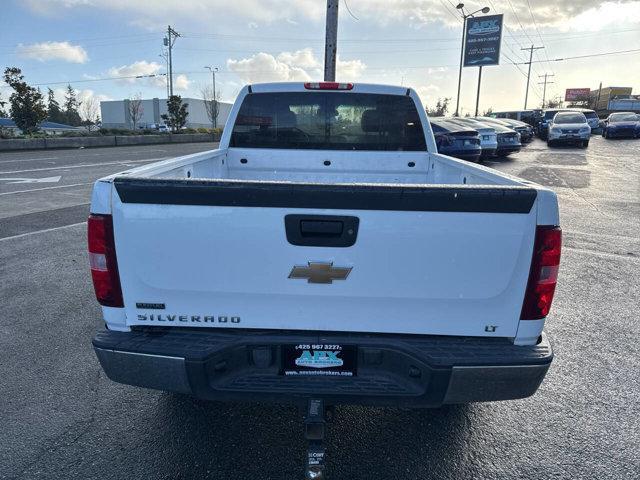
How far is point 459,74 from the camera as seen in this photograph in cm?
4109

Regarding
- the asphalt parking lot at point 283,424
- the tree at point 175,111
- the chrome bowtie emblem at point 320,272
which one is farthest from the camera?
the tree at point 175,111

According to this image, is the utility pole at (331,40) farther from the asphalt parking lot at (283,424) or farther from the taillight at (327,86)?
the asphalt parking lot at (283,424)

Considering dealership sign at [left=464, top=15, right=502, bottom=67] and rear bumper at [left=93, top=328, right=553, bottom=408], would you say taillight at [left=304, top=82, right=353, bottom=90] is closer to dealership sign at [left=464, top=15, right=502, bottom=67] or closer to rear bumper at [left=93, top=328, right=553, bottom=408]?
rear bumper at [left=93, top=328, right=553, bottom=408]

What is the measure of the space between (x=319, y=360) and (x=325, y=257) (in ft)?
1.73

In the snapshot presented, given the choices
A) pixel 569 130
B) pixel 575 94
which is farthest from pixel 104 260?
pixel 575 94

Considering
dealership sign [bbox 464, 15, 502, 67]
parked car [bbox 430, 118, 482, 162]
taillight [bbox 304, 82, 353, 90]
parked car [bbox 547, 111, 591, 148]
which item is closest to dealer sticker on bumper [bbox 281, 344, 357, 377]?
taillight [bbox 304, 82, 353, 90]

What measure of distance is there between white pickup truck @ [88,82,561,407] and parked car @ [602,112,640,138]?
1339 inches

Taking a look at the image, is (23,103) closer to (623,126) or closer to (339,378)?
(339,378)

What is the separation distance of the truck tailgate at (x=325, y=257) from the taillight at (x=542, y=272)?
41 millimetres

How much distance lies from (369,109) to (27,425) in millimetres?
3513

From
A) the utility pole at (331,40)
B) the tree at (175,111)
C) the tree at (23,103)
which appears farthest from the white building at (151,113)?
the utility pole at (331,40)

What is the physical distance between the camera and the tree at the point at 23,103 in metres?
26.5

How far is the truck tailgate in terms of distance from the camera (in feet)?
6.82

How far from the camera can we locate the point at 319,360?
228 cm
